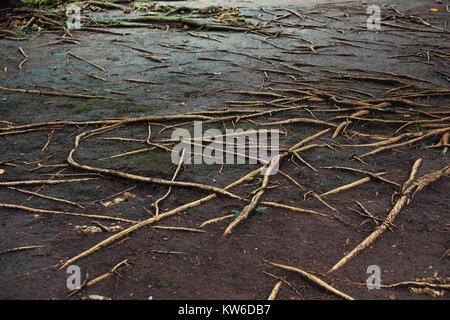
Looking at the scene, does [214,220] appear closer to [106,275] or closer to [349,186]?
[106,275]

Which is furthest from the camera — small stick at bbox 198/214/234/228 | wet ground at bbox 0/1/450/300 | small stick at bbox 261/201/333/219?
small stick at bbox 261/201/333/219

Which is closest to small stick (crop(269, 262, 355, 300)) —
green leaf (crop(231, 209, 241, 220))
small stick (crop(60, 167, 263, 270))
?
green leaf (crop(231, 209, 241, 220))

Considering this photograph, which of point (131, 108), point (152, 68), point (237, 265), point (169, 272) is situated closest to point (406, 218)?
point (237, 265)

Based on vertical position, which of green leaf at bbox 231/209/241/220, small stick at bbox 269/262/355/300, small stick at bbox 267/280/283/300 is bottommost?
small stick at bbox 267/280/283/300

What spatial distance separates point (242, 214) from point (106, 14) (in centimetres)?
820

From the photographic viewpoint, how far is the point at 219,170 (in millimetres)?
3195

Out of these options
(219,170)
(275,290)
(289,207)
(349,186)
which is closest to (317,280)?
(275,290)

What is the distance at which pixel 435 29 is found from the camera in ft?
25.6

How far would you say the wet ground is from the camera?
2166 mm

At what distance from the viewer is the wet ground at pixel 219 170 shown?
2.17m

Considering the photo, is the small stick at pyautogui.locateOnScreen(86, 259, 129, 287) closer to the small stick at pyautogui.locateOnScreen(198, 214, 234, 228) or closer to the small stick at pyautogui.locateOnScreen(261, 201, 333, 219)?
the small stick at pyautogui.locateOnScreen(198, 214, 234, 228)

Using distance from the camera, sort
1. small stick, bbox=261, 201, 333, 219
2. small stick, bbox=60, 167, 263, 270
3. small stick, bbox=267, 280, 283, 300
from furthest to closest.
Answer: small stick, bbox=261, 201, 333, 219, small stick, bbox=60, 167, 263, 270, small stick, bbox=267, 280, 283, 300

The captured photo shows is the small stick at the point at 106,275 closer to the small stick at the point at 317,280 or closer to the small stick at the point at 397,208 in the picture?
the small stick at the point at 317,280
